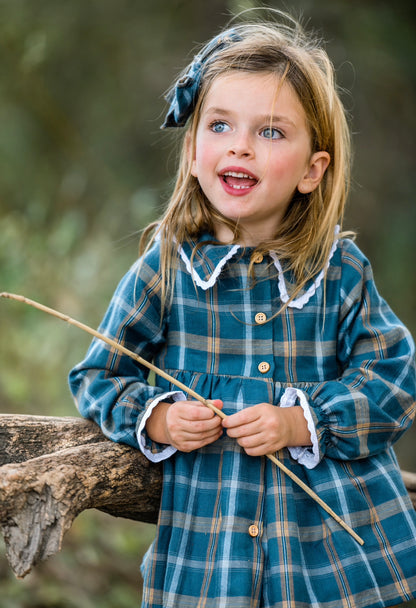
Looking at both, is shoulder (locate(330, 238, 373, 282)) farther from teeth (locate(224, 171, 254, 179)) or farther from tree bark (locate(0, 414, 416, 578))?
tree bark (locate(0, 414, 416, 578))

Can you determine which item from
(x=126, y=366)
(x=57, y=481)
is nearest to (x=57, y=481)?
(x=57, y=481)

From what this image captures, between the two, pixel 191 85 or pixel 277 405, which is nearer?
pixel 277 405

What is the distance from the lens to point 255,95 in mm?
1541

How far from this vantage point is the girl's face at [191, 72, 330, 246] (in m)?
1.54

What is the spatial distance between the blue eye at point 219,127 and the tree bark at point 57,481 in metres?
0.72

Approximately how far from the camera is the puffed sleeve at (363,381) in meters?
1.52

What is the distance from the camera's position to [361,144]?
318 cm

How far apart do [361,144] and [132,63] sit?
1.08m

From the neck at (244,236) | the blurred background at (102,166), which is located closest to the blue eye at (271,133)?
the neck at (244,236)

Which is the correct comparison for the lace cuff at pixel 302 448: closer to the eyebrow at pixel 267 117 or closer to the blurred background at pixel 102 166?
the eyebrow at pixel 267 117

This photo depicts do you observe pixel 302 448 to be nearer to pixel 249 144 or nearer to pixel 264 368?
pixel 264 368

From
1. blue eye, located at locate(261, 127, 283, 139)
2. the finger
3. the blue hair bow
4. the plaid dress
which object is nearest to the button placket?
the plaid dress

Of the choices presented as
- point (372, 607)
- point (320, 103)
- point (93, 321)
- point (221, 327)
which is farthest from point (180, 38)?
point (372, 607)

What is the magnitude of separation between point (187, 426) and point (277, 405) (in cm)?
22
